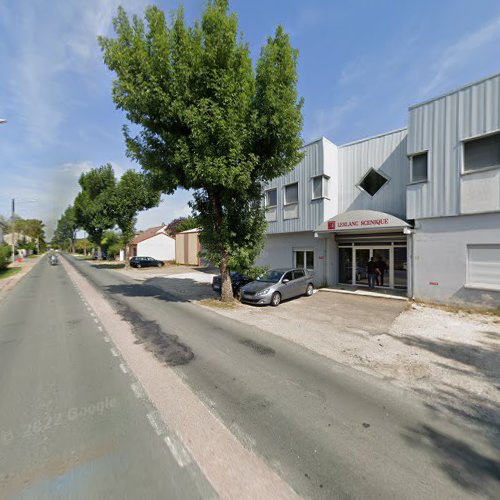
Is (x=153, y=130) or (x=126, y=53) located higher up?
(x=126, y=53)

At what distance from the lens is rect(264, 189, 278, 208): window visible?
1711 cm

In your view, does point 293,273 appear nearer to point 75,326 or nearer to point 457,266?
point 457,266

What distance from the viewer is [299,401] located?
4047 millimetres

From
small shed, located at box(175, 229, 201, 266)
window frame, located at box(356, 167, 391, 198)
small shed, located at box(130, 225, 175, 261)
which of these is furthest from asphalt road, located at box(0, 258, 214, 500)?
small shed, located at box(130, 225, 175, 261)

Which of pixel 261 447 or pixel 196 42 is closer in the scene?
pixel 261 447

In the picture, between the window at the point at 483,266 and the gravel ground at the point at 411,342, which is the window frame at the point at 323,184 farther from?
the window at the point at 483,266

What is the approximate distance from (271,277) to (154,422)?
29.5 feet

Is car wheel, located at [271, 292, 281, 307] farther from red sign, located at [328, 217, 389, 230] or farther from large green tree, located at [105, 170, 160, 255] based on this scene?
large green tree, located at [105, 170, 160, 255]

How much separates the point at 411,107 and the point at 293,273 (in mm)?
8662

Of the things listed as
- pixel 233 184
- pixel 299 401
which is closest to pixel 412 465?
pixel 299 401

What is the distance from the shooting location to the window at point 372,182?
542 inches

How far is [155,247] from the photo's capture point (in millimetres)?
43906

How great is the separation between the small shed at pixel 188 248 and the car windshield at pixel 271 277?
76.4ft

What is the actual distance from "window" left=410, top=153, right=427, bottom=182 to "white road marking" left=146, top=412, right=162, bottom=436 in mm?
12387
